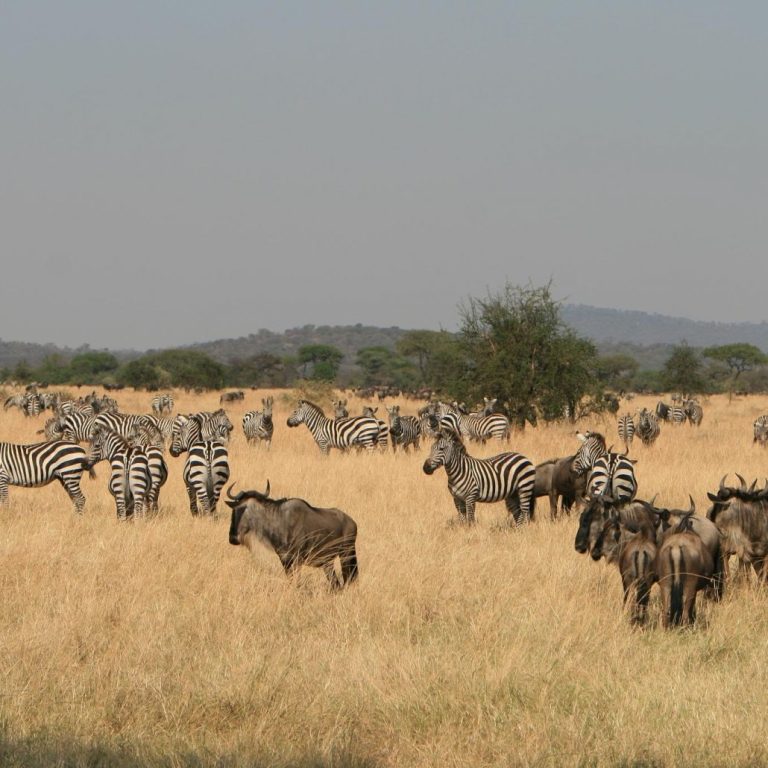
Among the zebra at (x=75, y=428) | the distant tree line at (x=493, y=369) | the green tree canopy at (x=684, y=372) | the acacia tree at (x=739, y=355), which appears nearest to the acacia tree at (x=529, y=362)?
the distant tree line at (x=493, y=369)

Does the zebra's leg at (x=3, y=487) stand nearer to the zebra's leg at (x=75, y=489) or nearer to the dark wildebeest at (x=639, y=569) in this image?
the zebra's leg at (x=75, y=489)

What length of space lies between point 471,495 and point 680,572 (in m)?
5.17

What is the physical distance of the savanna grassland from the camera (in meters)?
5.52

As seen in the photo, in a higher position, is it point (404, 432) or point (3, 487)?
point (404, 432)

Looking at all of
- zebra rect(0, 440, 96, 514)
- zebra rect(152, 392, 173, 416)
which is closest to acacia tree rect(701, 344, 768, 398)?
zebra rect(152, 392, 173, 416)

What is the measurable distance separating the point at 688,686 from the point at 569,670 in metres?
0.76

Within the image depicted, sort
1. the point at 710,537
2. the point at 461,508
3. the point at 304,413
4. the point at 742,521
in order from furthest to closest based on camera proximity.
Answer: the point at 304,413 < the point at 461,508 < the point at 742,521 < the point at 710,537

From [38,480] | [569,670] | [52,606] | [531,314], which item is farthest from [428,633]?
[531,314]

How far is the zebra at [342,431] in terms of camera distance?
2228 cm

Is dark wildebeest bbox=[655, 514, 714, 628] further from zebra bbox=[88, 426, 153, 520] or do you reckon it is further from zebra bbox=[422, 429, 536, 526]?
zebra bbox=[88, 426, 153, 520]

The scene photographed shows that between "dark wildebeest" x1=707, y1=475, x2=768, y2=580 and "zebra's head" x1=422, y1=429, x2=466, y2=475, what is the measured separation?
400 centimetres

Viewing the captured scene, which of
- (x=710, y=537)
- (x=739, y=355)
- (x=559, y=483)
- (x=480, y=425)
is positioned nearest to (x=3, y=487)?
(x=559, y=483)

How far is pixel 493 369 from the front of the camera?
2631 centimetres

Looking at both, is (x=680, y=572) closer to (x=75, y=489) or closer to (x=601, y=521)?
(x=601, y=521)
